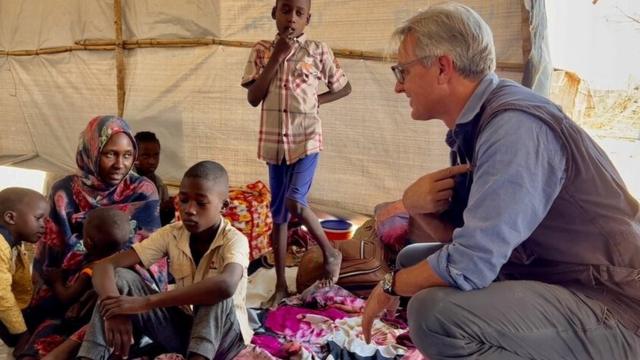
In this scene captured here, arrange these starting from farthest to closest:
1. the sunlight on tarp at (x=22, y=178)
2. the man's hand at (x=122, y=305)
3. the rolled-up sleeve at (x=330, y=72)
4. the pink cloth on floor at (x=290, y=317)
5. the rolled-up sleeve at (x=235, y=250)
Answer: the sunlight on tarp at (x=22, y=178)
the rolled-up sleeve at (x=330, y=72)
the pink cloth on floor at (x=290, y=317)
the rolled-up sleeve at (x=235, y=250)
the man's hand at (x=122, y=305)

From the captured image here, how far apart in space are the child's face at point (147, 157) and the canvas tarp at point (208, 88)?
1.00 meters

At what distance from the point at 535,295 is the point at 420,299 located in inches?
11.1

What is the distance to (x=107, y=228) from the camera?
7.47ft

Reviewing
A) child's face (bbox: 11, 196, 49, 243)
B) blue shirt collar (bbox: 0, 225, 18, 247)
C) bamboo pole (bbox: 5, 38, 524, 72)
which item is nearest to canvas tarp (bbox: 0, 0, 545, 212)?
bamboo pole (bbox: 5, 38, 524, 72)

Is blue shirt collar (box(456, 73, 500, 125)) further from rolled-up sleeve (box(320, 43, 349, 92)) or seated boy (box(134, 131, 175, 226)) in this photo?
seated boy (box(134, 131, 175, 226))

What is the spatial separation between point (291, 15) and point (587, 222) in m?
1.74

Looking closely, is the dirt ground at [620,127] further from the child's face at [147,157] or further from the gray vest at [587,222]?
the child's face at [147,157]

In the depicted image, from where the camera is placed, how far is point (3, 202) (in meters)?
2.27

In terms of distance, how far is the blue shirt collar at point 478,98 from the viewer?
4.85 feet

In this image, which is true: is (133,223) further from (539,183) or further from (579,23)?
(579,23)

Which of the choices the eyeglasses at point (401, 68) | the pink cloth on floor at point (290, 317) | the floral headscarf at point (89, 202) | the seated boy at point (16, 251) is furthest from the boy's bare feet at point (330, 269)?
the eyeglasses at point (401, 68)

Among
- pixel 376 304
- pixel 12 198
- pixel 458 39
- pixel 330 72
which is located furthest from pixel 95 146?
pixel 458 39

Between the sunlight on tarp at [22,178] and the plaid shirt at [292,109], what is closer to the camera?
the plaid shirt at [292,109]

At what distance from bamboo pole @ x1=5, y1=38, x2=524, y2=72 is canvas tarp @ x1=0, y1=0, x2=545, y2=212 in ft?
0.09
